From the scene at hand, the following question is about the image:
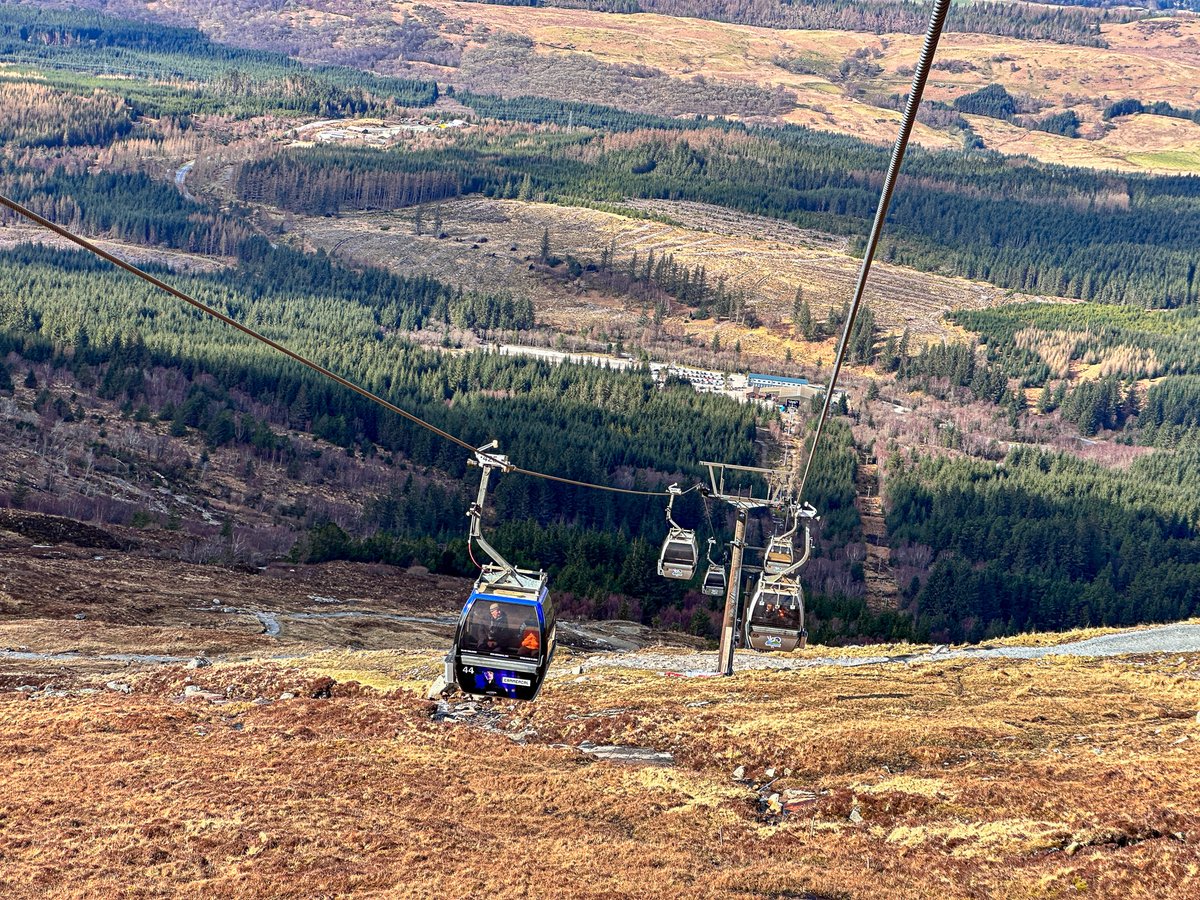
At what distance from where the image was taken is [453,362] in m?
178

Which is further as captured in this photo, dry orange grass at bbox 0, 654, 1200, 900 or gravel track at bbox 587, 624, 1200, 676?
gravel track at bbox 587, 624, 1200, 676

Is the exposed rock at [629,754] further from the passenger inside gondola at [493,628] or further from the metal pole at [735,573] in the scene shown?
the passenger inside gondola at [493,628]

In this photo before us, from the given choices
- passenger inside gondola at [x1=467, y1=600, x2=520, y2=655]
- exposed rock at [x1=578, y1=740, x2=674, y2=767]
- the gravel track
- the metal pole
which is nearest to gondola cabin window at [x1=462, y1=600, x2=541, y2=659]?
passenger inside gondola at [x1=467, y1=600, x2=520, y2=655]

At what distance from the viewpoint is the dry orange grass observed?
27922mm

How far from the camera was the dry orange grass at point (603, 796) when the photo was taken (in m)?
27.9

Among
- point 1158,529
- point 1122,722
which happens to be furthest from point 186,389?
point 1122,722

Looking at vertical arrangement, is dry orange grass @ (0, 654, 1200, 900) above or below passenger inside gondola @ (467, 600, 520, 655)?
below

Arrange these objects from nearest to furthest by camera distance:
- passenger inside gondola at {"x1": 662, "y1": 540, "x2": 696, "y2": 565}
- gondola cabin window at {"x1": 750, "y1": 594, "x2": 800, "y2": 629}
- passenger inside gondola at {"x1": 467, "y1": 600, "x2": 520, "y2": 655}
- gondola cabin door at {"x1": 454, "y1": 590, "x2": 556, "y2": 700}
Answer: gondola cabin door at {"x1": 454, "y1": 590, "x2": 556, "y2": 700}, passenger inside gondola at {"x1": 467, "y1": 600, "x2": 520, "y2": 655}, gondola cabin window at {"x1": 750, "y1": 594, "x2": 800, "y2": 629}, passenger inside gondola at {"x1": 662, "y1": 540, "x2": 696, "y2": 565}

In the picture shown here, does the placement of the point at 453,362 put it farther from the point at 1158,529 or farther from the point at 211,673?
the point at 211,673

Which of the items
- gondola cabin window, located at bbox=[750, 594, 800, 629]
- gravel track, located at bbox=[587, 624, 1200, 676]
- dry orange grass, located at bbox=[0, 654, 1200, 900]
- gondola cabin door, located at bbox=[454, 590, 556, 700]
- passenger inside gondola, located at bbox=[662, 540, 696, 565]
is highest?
gondola cabin door, located at bbox=[454, 590, 556, 700]

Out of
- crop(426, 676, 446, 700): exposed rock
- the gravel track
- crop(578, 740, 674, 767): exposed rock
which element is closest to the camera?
crop(578, 740, 674, 767): exposed rock

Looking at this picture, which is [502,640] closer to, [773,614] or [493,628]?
[493,628]

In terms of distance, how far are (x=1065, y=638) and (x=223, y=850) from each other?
49.6 m

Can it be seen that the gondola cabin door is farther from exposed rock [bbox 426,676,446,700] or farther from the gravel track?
the gravel track
